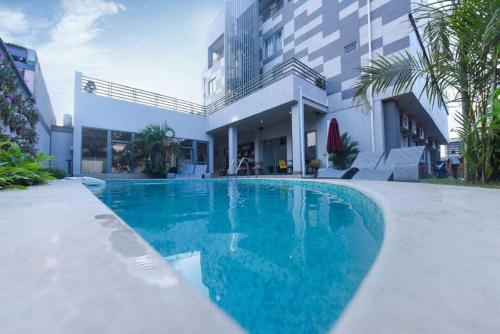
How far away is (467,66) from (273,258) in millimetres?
4036

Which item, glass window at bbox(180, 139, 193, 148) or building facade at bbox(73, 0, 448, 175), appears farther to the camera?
glass window at bbox(180, 139, 193, 148)

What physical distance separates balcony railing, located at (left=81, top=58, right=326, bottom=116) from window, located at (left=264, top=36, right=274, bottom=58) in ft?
9.70

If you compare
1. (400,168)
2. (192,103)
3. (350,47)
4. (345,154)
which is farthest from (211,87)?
(400,168)

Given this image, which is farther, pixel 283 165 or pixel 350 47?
pixel 283 165

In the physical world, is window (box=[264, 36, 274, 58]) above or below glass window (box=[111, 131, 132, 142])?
above

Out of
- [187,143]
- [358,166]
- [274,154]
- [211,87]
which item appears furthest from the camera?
[211,87]

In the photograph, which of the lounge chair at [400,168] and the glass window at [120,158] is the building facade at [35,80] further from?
the lounge chair at [400,168]

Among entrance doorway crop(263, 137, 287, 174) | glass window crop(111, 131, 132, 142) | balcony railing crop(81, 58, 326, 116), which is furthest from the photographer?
entrance doorway crop(263, 137, 287, 174)

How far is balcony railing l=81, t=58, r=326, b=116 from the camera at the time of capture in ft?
32.7

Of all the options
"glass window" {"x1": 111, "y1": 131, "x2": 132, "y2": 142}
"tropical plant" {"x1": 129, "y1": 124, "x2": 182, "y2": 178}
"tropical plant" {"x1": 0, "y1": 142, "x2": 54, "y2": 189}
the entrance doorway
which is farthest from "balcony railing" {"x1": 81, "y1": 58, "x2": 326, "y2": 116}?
"tropical plant" {"x1": 0, "y1": 142, "x2": 54, "y2": 189}

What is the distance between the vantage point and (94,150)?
10.6 metres

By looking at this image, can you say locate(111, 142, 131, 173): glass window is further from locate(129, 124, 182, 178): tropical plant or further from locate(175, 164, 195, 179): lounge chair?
locate(175, 164, 195, 179): lounge chair

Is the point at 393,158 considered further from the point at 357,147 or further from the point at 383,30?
the point at 383,30

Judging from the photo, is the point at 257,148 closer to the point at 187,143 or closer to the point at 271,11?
the point at 187,143
